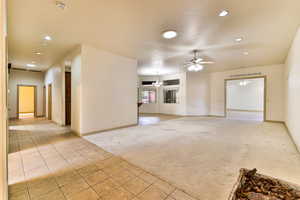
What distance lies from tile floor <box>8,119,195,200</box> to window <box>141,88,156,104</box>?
25.4 ft

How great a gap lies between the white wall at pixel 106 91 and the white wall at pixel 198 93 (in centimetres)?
456

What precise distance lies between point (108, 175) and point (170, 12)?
10.5ft

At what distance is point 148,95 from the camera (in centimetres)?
1070

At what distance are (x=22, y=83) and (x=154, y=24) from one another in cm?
971

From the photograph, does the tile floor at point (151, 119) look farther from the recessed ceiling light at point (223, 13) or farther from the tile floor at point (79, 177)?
the recessed ceiling light at point (223, 13)

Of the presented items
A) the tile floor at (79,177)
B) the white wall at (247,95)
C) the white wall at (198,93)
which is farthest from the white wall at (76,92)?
the white wall at (247,95)

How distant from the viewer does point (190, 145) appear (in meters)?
3.34

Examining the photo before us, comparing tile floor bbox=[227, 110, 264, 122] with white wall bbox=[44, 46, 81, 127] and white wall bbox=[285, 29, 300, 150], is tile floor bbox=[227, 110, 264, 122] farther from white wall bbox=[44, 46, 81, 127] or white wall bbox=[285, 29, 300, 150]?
white wall bbox=[44, 46, 81, 127]

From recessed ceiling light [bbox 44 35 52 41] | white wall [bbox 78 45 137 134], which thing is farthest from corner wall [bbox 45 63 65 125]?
white wall [bbox 78 45 137 134]

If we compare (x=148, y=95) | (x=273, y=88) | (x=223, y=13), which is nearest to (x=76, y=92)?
(x=223, y=13)

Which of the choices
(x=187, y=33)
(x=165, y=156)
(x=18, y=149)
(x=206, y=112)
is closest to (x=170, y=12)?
(x=187, y=33)

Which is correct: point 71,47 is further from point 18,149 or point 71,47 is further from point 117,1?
point 18,149

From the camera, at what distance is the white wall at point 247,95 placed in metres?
10.4

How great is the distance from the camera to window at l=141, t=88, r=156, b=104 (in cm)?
1058
